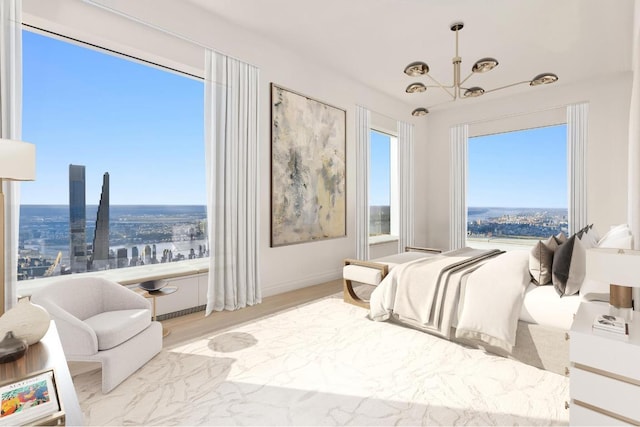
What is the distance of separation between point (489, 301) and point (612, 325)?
1.02 m

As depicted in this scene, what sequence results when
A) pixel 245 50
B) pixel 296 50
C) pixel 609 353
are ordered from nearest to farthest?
pixel 609 353 → pixel 245 50 → pixel 296 50

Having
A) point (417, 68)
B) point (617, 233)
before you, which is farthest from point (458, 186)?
point (417, 68)

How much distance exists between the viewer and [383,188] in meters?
6.72

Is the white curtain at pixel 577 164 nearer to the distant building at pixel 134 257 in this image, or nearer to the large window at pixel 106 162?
the large window at pixel 106 162

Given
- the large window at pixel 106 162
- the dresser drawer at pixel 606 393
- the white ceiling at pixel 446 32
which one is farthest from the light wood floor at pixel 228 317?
the white ceiling at pixel 446 32

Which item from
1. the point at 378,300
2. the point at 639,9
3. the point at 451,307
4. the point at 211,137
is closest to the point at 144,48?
the point at 211,137

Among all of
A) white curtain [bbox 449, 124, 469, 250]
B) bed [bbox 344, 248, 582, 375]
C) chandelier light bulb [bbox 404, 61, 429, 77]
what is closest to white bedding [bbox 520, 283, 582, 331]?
bed [bbox 344, 248, 582, 375]

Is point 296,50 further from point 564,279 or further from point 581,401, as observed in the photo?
point 581,401

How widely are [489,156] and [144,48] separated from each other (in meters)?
6.43

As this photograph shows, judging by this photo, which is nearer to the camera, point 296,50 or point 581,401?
point 581,401

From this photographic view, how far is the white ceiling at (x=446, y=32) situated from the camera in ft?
11.7

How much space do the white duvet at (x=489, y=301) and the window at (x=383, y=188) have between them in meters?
3.38

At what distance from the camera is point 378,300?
331 centimetres

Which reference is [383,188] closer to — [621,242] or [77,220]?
[621,242]
